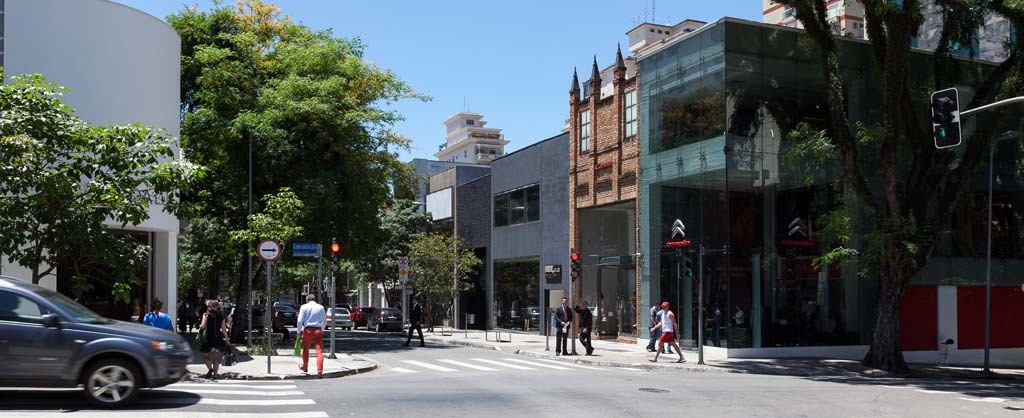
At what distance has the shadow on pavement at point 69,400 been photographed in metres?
11.6

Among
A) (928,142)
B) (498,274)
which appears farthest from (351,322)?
(928,142)

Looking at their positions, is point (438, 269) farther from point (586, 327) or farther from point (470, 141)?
point (470, 141)

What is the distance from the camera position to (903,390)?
56.9ft

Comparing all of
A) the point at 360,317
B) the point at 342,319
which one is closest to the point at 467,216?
the point at 342,319

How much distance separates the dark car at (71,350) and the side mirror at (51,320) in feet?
0.04

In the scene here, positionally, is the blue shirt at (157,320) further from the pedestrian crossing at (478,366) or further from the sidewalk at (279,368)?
the pedestrian crossing at (478,366)

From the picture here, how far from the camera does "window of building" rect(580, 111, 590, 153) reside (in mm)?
34594

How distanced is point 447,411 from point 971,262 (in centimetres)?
2385

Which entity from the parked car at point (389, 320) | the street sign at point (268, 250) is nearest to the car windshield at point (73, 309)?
the street sign at point (268, 250)

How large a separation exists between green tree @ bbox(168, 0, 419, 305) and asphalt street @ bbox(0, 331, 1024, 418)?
11.5 metres

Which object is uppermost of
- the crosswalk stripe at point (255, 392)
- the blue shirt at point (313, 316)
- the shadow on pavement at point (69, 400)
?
the blue shirt at point (313, 316)

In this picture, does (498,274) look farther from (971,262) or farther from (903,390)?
(903,390)

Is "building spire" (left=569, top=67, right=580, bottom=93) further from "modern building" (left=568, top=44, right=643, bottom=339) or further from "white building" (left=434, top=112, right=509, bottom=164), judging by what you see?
"white building" (left=434, top=112, right=509, bottom=164)

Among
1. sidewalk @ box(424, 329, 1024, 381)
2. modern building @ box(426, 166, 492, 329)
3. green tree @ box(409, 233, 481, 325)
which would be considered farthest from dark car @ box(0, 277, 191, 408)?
modern building @ box(426, 166, 492, 329)
